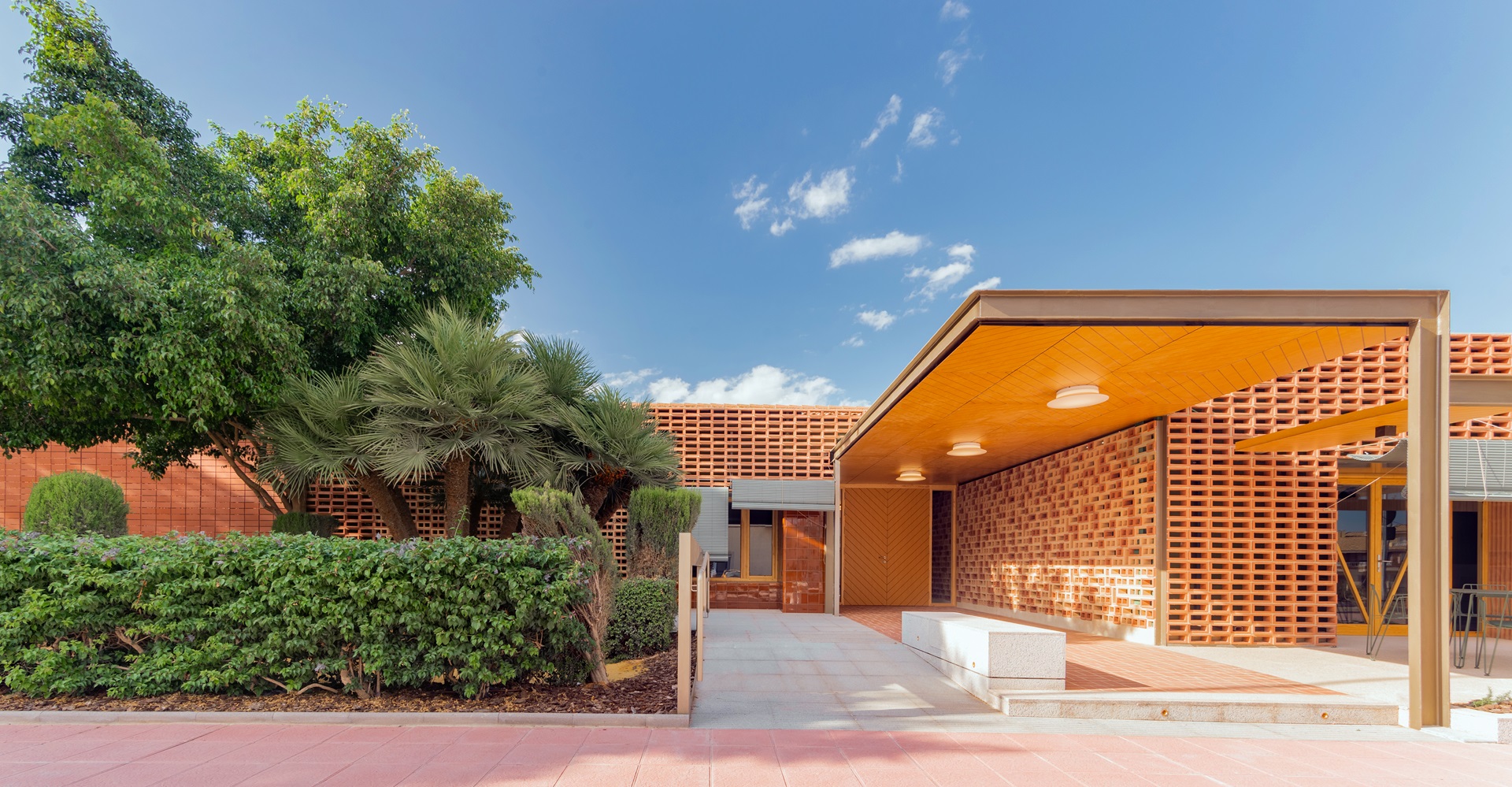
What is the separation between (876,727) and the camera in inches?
190

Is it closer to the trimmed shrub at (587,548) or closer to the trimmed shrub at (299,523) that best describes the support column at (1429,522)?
the trimmed shrub at (587,548)

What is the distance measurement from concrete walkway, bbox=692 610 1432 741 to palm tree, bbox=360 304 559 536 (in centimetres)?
355

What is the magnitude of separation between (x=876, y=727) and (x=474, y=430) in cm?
598

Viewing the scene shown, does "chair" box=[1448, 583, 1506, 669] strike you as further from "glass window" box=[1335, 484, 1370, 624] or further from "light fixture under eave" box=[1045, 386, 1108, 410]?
"light fixture under eave" box=[1045, 386, 1108, 410]

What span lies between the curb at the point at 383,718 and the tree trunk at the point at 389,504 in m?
4.47

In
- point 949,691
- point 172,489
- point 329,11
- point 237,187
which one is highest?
point 329,11

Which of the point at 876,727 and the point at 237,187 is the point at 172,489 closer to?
the point at 237,187

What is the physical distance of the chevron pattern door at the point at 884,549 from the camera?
15562mm

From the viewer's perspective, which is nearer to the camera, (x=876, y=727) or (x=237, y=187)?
(x=876, y=727)

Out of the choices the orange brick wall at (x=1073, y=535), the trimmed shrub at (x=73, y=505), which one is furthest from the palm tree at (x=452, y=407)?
the orange brick wall at (x=1073, y=535)

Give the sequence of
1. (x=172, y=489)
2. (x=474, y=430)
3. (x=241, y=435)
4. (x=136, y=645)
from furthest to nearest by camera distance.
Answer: (x=172, y=489)
(x=241, y=435)
(x=474, y=430)
(x=136, y=645)

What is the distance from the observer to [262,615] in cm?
507

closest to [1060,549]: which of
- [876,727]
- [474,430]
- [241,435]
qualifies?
[876,727]

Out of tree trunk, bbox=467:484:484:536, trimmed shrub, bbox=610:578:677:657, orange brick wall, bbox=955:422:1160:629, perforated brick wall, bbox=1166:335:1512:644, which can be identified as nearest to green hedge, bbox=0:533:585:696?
trimmed shrub, bbox=610:578:677:657
